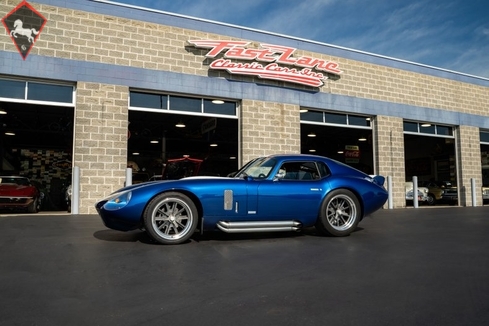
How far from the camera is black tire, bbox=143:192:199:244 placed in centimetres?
494

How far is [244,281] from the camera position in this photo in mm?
3271

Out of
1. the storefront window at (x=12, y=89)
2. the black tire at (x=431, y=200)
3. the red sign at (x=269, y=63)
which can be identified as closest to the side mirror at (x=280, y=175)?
the red sign at (x=269, y=63)

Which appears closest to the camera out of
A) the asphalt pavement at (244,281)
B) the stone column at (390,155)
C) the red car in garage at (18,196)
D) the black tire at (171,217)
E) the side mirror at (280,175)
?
the asphalt pavement at (244,281)

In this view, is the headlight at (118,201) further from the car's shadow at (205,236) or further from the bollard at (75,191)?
the bollard at (75,191)

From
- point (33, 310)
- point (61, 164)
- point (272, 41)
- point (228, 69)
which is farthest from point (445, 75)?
point (61, 164)

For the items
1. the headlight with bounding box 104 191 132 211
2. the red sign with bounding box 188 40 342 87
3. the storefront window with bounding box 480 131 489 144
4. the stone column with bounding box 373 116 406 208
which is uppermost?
the red sign with bounding box 188 40 342 87

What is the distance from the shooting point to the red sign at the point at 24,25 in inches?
390

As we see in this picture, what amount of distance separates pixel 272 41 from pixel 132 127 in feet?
35.7

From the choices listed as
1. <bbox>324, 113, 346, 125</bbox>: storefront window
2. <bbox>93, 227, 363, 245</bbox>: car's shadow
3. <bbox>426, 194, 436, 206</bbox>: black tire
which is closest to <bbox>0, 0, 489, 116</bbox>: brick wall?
<bbox>324, 113, 346, 125</bbox>: storefront window

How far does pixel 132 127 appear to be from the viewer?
2100 centimetres

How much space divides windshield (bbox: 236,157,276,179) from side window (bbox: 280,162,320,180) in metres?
0.21

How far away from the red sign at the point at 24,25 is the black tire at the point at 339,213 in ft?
28.9

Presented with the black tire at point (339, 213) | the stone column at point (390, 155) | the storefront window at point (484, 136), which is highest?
the storefront window at point (484, 136)

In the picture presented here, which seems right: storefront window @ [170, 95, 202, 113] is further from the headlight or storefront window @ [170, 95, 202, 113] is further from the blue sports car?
the headlight
